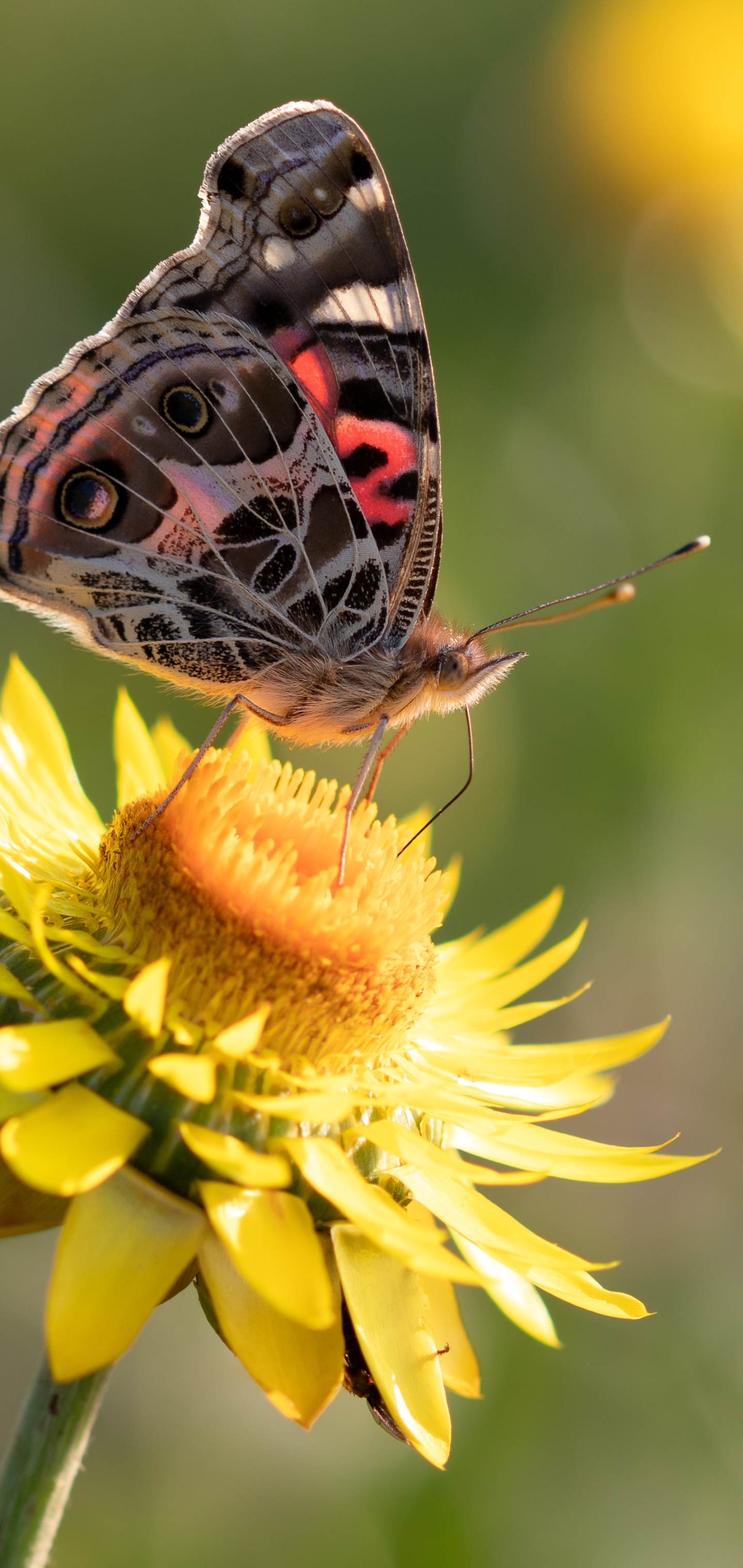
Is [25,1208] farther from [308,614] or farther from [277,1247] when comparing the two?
[308,614]

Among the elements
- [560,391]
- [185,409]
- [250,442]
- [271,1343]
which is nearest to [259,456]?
[250,442]

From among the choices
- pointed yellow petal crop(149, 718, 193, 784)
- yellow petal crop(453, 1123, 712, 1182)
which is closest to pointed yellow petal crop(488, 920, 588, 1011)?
yellow petal crop(453, 1123, 712, 1182)

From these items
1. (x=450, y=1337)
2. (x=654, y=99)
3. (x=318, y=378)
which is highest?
(x=654, y=99)

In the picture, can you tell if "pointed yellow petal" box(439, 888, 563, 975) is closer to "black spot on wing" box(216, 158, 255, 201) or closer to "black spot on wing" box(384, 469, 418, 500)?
"black spot on wing" box(384, 469, 418, 500)

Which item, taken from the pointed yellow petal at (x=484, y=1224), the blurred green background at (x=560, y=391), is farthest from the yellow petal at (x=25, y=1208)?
the blurred green background at (x=560, y=391)

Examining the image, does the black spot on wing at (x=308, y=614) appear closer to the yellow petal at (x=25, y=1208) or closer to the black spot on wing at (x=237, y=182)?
the black spot on wing at (x=237, y=182)
